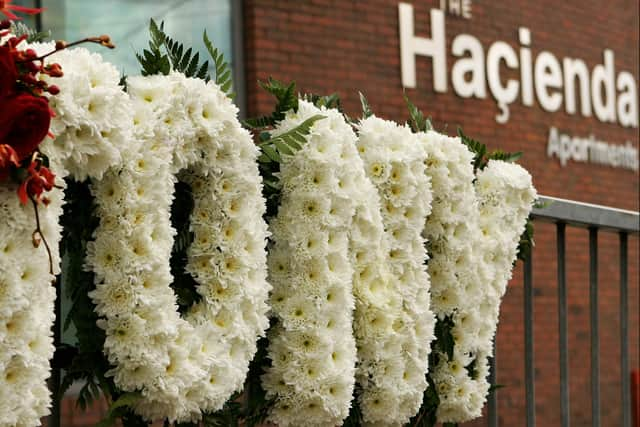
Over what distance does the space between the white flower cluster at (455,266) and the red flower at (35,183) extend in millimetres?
1256

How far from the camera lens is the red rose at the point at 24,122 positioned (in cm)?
214

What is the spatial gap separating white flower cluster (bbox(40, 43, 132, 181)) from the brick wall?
18.4ft

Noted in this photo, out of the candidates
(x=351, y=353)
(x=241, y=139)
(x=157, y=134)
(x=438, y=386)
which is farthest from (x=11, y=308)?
(x=438, y=386)

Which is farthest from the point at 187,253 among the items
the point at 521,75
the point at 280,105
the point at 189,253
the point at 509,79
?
the point at 521,75

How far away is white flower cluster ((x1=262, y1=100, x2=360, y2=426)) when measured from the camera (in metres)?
2.76

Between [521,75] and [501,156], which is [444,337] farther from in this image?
[521,75]

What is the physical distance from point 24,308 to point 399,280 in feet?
3.65

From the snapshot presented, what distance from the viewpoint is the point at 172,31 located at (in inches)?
304

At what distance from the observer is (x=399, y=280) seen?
3043 mm

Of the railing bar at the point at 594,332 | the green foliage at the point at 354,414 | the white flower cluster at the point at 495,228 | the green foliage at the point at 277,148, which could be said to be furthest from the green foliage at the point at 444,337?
the railing bar at the point at 594,332

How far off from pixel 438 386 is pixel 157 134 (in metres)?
1.19

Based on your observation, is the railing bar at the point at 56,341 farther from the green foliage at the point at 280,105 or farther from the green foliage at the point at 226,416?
the green foliage at the point at 280,105

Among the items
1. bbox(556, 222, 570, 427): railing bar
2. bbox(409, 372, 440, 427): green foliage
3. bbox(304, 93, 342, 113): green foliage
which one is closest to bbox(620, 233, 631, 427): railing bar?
bbox(556, 222, 570, 427): railing bar

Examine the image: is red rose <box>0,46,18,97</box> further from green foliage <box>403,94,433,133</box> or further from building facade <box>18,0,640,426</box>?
building facade <box>18,0,640,426</box>
